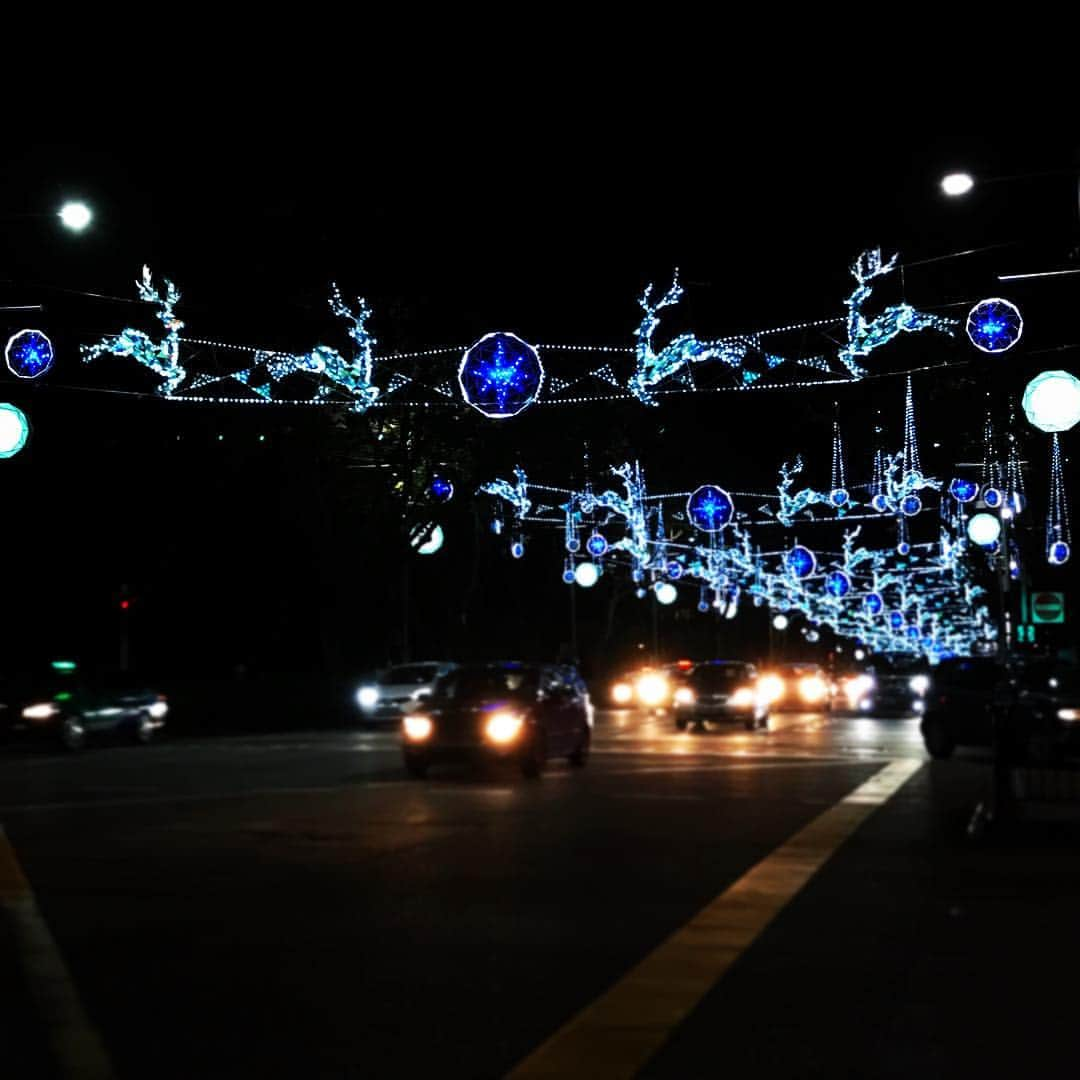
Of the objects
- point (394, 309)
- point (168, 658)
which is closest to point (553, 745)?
point (394, 309)

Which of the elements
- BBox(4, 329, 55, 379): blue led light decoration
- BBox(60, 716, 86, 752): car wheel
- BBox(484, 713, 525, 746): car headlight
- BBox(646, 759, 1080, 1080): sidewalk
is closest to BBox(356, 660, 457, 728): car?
BBox(60, 716, 86, 752): car wheel

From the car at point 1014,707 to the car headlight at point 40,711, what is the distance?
1491 cm

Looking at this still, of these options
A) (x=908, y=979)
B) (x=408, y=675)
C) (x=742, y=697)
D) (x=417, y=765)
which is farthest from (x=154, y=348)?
(x=908, y=979)

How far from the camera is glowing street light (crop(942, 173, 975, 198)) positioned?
59.1 feet

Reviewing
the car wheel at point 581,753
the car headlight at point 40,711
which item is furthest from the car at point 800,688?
the car wheel at point 581,753

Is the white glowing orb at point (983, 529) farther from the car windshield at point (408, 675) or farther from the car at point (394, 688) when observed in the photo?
the car windshield at point (408, 675)

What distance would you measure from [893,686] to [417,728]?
28367 millimetres

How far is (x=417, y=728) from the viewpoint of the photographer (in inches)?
971

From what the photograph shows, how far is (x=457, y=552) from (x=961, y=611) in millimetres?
75517

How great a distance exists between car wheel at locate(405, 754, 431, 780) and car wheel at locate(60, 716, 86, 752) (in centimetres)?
1140

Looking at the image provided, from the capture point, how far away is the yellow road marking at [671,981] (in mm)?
7711

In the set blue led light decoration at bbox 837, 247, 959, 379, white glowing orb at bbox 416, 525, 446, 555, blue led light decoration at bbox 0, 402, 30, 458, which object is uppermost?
blue led light decoration at bbox 837, 247, 959, 379

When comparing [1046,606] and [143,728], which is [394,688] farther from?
[1046,606]

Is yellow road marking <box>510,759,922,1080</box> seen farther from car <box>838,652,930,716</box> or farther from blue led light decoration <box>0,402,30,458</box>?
car <box>838,652,930,716</box>
